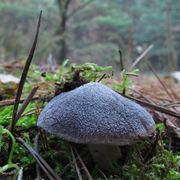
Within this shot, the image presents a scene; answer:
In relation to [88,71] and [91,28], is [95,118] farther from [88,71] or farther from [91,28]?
[91,28]

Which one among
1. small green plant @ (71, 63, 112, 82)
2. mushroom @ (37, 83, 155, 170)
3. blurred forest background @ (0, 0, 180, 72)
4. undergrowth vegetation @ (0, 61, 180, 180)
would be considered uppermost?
blurred forest background @ (0, 0, 180, 72)

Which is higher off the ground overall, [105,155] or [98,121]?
[98,121]

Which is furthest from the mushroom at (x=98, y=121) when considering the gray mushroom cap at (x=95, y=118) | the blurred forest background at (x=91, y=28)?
the blurred forest background at (x=91, y=28)

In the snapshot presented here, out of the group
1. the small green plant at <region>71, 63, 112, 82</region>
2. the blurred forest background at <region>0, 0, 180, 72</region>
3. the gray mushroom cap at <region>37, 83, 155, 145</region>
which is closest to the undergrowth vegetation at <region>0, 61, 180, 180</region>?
the small green plant at <region>71, 63, 112, 82</region>

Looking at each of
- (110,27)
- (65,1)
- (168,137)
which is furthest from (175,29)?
(168,137)

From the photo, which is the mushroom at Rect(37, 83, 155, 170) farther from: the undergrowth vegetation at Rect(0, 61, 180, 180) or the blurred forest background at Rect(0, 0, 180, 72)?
the blurred forest background at Rect(0, 0, 180, 72)

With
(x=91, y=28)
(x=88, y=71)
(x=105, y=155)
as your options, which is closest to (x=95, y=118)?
(x=105, y=155)

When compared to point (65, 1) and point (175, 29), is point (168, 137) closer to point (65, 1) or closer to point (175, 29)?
point (65, 1)
